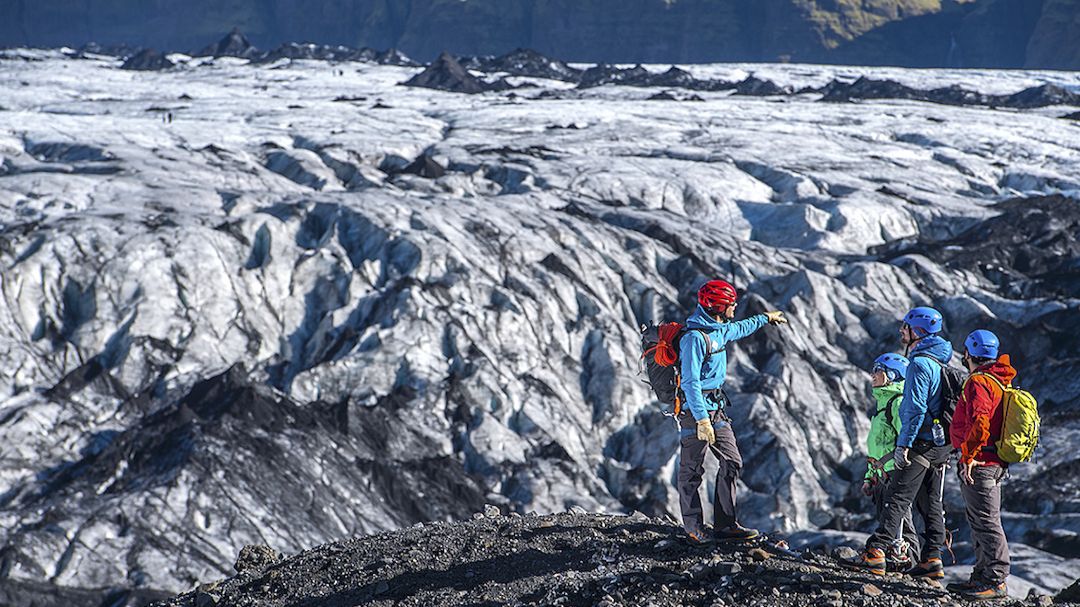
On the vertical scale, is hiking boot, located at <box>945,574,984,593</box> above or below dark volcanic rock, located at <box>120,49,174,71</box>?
below

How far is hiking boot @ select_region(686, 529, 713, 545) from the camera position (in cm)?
1050

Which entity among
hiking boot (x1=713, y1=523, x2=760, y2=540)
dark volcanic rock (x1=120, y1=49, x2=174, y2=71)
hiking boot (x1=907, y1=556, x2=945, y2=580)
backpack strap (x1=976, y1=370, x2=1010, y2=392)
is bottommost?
hiking boot (x1=907, y1=556, x2=945, y2=580)

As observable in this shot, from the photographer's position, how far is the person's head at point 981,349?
9.59m

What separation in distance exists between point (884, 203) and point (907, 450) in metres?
36.6

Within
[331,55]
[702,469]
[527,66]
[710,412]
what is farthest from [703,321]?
[331,55]

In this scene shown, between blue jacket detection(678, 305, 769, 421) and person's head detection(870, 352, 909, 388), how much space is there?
1174 mm

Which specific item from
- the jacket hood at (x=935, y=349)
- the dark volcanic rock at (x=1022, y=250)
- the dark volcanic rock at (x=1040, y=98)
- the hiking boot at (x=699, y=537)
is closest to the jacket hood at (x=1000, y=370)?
the jacket hood at (x=935, y=349)

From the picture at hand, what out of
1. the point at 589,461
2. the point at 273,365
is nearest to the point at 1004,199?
the point at 589,461

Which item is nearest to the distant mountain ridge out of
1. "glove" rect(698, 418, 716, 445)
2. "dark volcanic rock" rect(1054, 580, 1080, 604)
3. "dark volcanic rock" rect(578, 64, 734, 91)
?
"dark volcanic rock" rect(578, 64, 734, 91)

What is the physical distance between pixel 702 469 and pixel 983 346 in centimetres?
278

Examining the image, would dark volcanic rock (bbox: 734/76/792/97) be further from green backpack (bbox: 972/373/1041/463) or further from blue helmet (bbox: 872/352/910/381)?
green backpack (bbox: 972/373/1041/463)

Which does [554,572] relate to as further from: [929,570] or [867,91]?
A: [867,91]

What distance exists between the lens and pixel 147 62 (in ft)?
304

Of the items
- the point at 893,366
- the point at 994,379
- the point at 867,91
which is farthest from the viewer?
the point at 867,91
